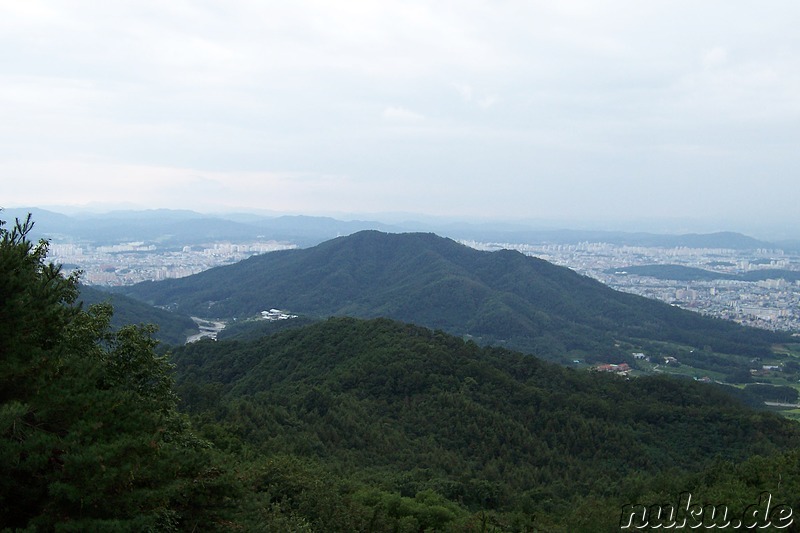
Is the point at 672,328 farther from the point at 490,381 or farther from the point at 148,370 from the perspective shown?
the point at 148,370

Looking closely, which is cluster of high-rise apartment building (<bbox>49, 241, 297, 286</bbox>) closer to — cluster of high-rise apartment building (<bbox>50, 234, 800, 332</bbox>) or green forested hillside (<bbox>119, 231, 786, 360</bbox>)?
cluster of high-rise apartment building (<bbox>50, 234, 800, 332</bbox>)

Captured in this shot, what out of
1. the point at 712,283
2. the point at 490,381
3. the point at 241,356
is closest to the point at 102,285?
the point at 241,356

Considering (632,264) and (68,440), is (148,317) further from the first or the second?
(632,264)

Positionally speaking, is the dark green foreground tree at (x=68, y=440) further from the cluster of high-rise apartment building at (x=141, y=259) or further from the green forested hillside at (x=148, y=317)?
the cluster of high-rise apartment building at (x=141, y=259)

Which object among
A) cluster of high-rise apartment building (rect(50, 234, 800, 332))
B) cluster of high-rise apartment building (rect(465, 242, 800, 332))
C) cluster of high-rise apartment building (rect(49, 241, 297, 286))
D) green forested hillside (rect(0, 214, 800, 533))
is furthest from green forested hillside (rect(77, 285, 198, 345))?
cluster of high-rise apartment building (rect(465, 242, 800, 332))

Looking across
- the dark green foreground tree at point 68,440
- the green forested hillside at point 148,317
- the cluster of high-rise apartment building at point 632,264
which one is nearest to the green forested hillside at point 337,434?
the dark green foreground tree at point 68,440


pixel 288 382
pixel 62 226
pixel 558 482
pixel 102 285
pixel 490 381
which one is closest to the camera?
pixel 558 482
